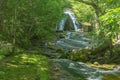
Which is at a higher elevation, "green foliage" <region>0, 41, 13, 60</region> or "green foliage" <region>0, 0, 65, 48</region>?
"green foliage" <region>0, 0, 65, 48</region>

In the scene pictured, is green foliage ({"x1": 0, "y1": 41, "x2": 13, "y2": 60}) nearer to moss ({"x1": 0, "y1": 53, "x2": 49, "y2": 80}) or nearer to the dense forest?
the dense forest

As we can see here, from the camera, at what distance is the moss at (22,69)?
12195mm

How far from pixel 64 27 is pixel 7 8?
2543 cm

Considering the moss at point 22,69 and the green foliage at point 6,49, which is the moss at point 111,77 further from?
the green foliage at point 6,49

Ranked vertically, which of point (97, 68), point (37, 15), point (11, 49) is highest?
point (37, 15)

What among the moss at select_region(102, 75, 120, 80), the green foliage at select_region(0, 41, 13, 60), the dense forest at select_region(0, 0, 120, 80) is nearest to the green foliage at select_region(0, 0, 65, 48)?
the dense forest at select_region(0, 0, 120, 80)

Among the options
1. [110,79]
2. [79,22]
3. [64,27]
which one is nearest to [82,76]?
[110,79]

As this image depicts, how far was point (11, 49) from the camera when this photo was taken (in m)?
17.9

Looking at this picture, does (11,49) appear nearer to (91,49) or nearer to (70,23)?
(91,49)

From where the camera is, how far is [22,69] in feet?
44.7

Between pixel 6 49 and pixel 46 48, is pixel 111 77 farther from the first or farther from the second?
pixel 46 48

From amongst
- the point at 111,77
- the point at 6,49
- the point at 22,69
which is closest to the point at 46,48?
the point at 6,49

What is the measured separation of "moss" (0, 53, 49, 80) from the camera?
12195mm

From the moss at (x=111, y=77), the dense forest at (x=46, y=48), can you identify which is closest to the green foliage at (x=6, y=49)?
the dense forest at (x=46, y=48)
